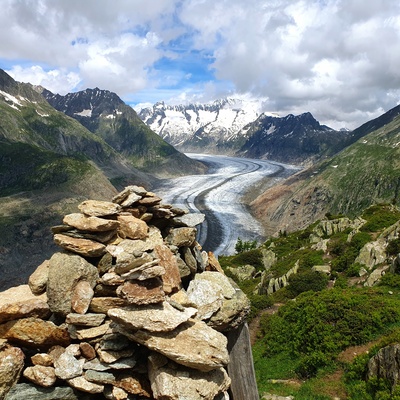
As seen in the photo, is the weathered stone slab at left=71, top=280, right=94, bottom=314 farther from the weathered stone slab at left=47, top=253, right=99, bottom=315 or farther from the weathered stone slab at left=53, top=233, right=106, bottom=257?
the weathered stone slab at left=53, top=233, right=106, bottom=257

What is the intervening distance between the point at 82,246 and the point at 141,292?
2738 millimetres

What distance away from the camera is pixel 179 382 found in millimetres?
9016

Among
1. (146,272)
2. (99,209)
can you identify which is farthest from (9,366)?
(99,209)

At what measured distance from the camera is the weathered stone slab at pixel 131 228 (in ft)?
38.5

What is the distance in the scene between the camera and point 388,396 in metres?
14.4

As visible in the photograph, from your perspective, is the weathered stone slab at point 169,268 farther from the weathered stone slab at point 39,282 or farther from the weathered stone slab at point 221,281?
the weathered stone slab at point 39,282

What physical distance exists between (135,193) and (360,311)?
18093 mm

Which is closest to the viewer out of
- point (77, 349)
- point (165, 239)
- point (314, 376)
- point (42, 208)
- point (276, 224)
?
point (77, 349)

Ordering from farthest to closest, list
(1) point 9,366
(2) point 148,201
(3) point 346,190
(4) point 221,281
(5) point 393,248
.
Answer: (3) point 346,190 < (5) point 393,248 < (2) point 148,201 < (4) point 221,281 < (1) point 9,366

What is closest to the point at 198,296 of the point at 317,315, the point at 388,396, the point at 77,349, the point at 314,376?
the point at 77,349

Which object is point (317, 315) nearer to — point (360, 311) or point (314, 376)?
point (360, 311)

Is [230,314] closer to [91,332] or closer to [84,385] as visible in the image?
[91,332]

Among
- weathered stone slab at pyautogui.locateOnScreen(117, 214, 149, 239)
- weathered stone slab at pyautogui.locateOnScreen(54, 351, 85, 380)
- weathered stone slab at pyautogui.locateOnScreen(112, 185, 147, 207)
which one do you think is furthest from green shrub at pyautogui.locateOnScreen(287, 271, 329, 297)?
weathered stone slab at pyautogui.locateOnScreen(54, 351, 85, 380)

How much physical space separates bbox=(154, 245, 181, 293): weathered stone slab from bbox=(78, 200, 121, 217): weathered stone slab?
7.07ft
